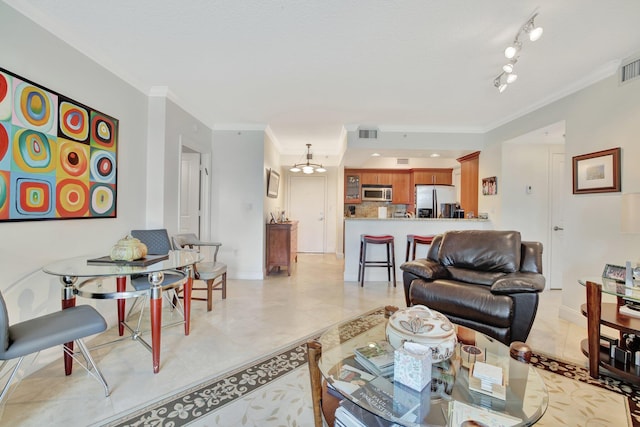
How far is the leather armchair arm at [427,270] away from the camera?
2740 mm

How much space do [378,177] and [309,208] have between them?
1.94 metres

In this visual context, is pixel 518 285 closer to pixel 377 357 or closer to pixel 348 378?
pixel 377 357

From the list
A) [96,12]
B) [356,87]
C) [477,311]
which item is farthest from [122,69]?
[477,311]

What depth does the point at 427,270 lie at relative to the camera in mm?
2746

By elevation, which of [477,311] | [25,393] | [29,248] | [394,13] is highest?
[394,13]

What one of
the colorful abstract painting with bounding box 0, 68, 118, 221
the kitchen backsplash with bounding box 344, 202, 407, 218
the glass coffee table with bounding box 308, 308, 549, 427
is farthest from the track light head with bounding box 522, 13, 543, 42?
the kitchen backsplash with bounding box 344, 202, 407, 218

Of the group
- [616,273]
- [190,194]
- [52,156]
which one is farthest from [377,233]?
[52,156]

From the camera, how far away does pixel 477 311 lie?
2.30 m

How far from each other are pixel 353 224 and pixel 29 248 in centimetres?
370

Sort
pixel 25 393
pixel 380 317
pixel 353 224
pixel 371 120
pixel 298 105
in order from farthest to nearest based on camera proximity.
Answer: pixel 353 224
pixel 371 120
pixel 298 105
pixel 380 317
pixel 25 393

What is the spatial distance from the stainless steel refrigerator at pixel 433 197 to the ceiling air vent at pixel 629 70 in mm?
4018

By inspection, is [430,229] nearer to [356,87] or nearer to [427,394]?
[356,87]

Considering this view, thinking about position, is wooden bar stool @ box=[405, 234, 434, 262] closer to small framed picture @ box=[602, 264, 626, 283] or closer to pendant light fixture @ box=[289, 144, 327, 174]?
small framed picture @ box=[602, 264, 626, 283]

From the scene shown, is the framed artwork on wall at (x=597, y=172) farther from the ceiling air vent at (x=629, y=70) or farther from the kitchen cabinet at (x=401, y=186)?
the kitchen cabinet at (x=401, y=186)
